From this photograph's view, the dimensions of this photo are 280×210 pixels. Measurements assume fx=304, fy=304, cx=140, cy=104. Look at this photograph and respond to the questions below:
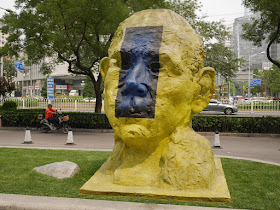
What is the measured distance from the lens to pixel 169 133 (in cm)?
542

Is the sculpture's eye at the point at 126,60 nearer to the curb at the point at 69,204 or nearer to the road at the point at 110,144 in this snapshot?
the curb at the point at 69,204

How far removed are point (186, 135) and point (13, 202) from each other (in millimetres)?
3145

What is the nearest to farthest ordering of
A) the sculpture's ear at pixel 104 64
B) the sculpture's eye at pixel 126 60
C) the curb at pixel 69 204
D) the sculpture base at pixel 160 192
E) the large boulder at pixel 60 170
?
the curb at pixel 69 204
the sculpture base at pixel 160 192
the sculpture's eye at pixel 126 60
the sculpture's ear at pixel 104 64
the large boulder at pixel 60 170

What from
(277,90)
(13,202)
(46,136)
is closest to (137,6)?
(46,136)

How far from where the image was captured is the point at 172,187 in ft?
17.1

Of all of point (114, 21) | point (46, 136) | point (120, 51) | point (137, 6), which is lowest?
point (46, 136)

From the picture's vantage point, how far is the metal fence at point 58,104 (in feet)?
82.1

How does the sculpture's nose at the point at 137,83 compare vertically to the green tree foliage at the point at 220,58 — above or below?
below

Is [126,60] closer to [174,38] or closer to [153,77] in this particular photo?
[153,77]

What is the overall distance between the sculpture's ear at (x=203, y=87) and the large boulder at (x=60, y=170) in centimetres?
312

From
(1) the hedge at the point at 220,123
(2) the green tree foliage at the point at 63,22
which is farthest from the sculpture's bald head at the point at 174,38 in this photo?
(1) the hedge at the point at 220,123

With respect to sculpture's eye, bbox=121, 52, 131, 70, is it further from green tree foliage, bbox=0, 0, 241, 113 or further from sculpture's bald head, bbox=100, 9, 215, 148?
green tree foliage, bbox=0, 0, 241, 113

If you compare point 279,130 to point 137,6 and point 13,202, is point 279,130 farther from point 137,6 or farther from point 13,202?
point 13,202

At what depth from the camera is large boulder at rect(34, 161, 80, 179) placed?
6.73 metres
